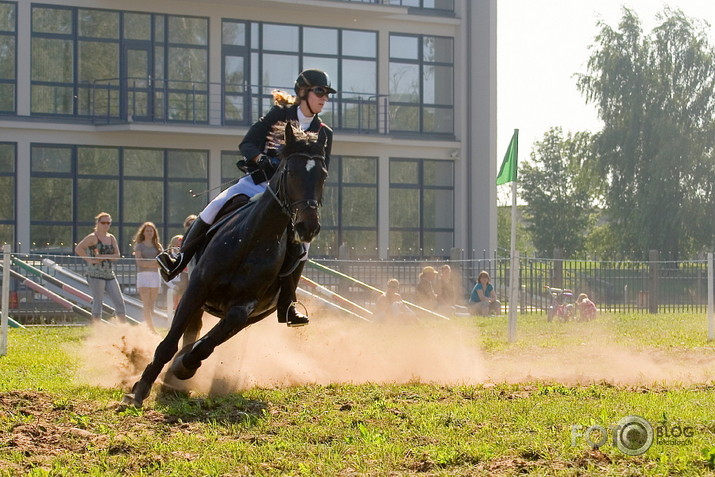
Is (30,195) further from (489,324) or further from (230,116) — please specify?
(489,324)

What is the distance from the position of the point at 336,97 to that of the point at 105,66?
A: 7854 millimetres

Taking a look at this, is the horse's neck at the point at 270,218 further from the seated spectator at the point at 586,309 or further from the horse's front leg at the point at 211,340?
the seated spectator at the point at 586,309

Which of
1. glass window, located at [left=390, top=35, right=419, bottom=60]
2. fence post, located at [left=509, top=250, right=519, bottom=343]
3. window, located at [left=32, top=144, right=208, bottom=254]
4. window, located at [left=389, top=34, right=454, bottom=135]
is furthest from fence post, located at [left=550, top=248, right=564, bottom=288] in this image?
glass window, located at [left=390, top=35, right=419, bottom=60]

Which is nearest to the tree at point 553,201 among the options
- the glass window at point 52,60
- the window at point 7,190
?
the glass window at point 52,60

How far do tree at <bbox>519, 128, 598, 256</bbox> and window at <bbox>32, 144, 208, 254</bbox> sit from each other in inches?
1430

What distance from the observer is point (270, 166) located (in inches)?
357

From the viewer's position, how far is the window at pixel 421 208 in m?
35.5

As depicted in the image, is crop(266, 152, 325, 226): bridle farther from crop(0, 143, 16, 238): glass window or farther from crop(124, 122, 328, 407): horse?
crop(0, 143, 16, 238): glass window

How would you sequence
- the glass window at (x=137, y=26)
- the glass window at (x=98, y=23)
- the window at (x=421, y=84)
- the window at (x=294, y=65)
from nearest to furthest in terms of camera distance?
1. the glass window at (x=98, y=23)
2. the glass window at (x=137, y=26)
3. the window at (x=294, y=65)
4. the window at (x=421, y=84)

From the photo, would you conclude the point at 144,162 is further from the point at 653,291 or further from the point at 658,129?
the point at 658,129

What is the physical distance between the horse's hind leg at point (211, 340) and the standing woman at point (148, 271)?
26.8 feet

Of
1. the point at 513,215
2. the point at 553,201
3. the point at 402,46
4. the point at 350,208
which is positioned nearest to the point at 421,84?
the point at 402,46

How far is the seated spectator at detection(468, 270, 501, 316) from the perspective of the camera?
24.1 m

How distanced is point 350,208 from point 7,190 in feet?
37.0
